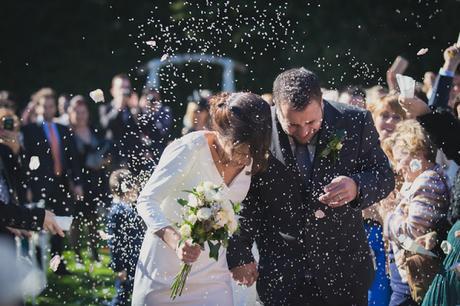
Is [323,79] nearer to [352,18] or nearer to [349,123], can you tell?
[352,18]

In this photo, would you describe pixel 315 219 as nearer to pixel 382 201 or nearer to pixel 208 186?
pixel 208 186

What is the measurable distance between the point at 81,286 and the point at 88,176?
1.88m

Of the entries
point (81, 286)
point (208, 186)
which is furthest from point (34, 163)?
point (208, 186)

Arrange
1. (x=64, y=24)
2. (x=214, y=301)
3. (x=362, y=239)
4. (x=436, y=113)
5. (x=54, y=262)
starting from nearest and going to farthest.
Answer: (x=214, y=301) < (x=362, y=239) < (x=436, y=113) < (x=54, y=262) < (x=64, y=24)

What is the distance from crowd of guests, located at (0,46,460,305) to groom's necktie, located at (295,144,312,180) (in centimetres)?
114

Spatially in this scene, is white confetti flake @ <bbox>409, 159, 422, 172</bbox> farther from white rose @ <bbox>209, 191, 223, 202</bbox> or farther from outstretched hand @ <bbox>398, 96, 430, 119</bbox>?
white rose @ <bbox>209, 191, 223, 202</bbox>

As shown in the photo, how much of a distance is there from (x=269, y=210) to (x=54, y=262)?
362 centimetres

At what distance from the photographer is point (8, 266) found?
7.70ft

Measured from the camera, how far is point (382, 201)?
710cm

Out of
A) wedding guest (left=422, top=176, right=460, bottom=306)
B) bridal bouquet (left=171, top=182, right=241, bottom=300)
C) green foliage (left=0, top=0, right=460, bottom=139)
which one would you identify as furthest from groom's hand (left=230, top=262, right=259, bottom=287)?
green foliage (left=0, top=0, right=460, bottom=139)

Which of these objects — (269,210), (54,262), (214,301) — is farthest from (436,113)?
(54,262)

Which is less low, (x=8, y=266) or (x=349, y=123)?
(x=8, y=266)

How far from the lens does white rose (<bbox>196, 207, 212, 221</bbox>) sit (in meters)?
4.68

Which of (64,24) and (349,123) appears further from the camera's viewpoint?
(64,24)
